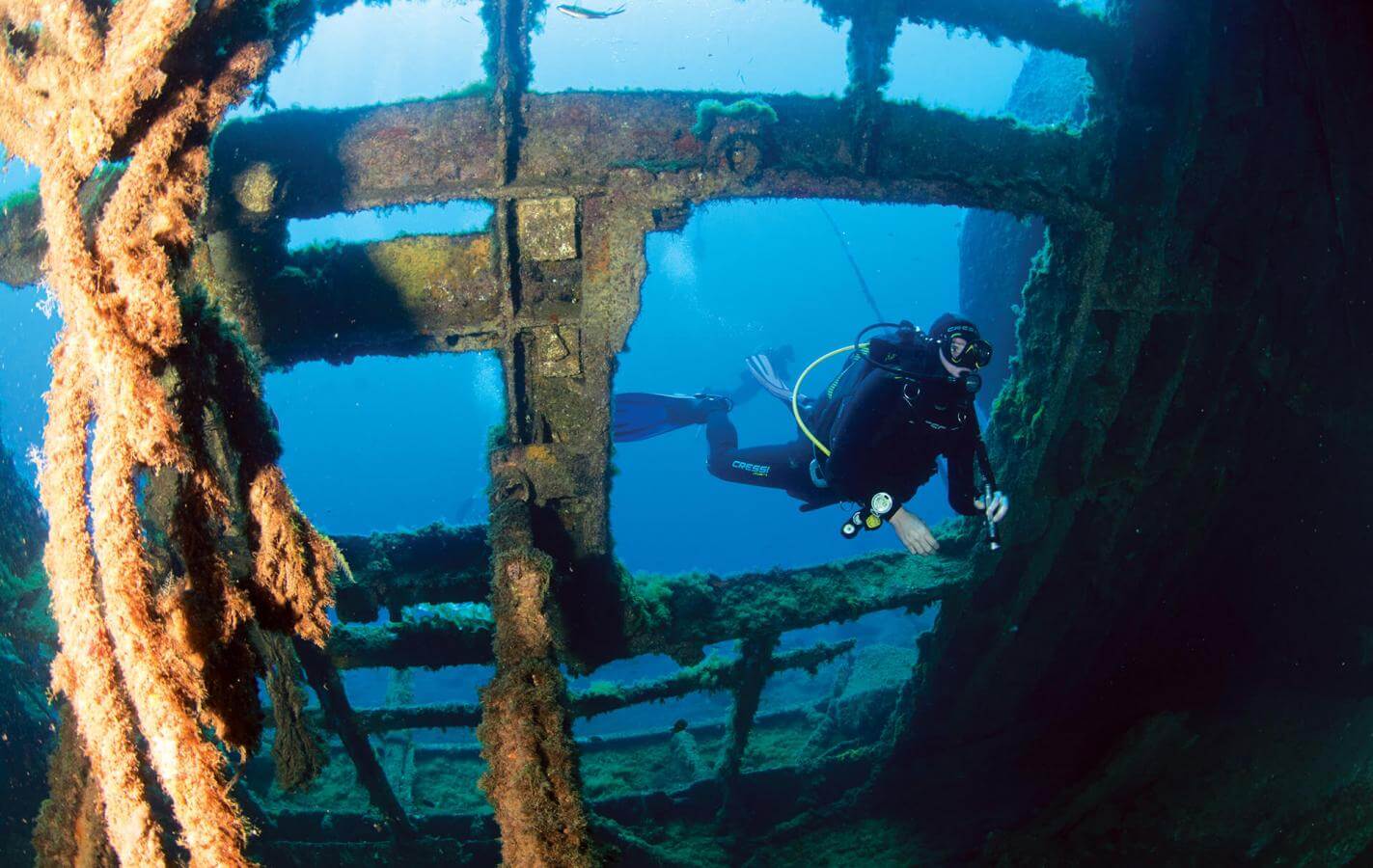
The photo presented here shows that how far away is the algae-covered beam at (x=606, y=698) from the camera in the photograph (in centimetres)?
443

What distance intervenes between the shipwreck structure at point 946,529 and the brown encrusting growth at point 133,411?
0.02 m

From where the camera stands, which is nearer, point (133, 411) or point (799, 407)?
point (133, 411)

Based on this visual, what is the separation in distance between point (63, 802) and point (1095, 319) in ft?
16.9

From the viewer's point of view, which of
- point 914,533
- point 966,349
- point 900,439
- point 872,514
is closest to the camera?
point 872,514

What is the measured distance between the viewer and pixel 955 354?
4121mm

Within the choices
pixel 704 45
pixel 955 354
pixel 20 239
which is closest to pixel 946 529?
pixel 955 354

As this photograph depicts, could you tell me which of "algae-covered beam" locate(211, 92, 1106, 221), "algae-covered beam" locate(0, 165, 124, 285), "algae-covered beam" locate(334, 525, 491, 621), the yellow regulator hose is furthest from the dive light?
"algae-covered beam" locate(0, 165, 124, 285)

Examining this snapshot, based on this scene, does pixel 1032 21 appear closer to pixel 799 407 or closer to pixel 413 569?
pixel 799 407

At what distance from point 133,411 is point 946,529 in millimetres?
5058

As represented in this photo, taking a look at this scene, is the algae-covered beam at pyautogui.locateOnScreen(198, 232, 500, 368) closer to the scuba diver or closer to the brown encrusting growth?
the brown encrusting growth

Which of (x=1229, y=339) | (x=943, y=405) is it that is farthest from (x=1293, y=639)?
Answer: (x=943, y=405)

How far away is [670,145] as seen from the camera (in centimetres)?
295

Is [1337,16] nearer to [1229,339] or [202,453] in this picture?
[1229,339]

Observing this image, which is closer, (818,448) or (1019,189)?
(1019,189)
